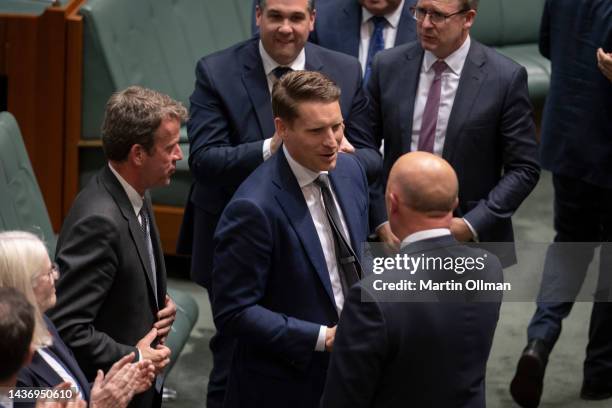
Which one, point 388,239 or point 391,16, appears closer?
point 388,239

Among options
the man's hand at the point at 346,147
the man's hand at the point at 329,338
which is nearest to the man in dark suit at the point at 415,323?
the man's hand at the point at 329,338

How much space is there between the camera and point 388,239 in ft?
13.0

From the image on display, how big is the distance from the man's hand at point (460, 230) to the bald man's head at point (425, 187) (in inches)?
49.6

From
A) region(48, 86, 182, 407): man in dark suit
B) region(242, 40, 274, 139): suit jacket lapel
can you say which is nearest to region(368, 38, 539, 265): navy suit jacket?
region(242, 40, 274, 139): suit jacket lapel

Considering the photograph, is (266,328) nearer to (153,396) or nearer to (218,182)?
(153,396)

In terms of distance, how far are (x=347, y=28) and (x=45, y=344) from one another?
7.43 ft

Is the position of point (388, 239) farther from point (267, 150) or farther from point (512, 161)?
point (512, 161)

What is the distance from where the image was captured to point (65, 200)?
19.5 ft

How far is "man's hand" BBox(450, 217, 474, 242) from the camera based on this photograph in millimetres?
4258

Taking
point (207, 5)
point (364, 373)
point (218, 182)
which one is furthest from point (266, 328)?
point (207, 5)

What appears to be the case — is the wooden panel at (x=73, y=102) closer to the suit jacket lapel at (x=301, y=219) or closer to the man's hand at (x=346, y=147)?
the man's hand at (x=346, y=147)

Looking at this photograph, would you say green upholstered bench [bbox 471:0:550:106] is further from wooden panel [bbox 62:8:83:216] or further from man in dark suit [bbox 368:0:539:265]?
man in dark suit [bbox 368:0:539:265]

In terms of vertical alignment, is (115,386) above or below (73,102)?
above

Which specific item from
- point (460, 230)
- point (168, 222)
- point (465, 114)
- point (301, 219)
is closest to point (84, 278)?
point (301, 219)
